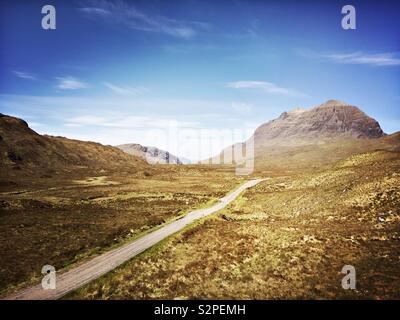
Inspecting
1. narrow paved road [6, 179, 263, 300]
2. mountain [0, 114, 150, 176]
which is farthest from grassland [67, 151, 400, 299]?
mountain [0, 114, 150, 176]

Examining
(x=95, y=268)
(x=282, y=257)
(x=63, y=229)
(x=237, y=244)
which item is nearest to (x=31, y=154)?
(x=63, y=229)

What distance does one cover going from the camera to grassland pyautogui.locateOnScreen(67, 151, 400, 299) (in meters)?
16.6

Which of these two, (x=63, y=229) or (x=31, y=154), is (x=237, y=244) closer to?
(x=63, y=229)

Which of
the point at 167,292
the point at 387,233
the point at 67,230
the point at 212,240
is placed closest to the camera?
the point at 167,292

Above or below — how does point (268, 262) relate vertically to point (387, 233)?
below

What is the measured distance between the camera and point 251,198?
182 feet

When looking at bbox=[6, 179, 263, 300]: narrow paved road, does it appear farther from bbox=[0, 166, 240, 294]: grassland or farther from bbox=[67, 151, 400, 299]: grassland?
bbox=[0, 166, 240, 294]: grassland

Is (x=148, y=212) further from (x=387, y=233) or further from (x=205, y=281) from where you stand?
(x=387, y=233)

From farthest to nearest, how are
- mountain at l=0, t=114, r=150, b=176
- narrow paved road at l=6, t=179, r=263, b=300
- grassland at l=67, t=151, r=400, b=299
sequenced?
mountain at l=0, t=114, r=150, b=176
grassland at l=67, t=151, r=400, b=299
narrow paved road at l=6, t=179, r=263, b=300

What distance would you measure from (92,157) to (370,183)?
189m

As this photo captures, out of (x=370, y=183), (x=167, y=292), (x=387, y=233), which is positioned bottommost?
(x=167, y=292)

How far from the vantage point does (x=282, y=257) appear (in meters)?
21.8

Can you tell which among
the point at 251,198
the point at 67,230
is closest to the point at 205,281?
the point at 67,230

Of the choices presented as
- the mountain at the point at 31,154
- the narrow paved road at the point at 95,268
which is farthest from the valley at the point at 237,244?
the mountain at the point at 31,154
